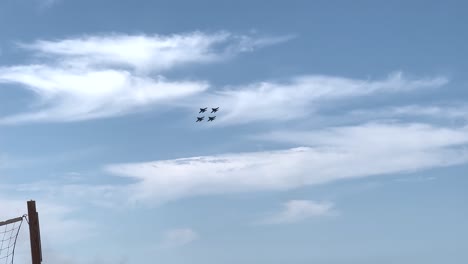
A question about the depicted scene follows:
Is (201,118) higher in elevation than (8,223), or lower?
higher

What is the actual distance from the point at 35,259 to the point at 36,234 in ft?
6.42

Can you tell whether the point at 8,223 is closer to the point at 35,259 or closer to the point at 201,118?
the point at 35,259

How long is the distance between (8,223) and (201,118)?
11287cm

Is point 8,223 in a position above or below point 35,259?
above

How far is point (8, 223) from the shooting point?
168 feet

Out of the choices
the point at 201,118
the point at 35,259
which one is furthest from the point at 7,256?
the point at 201,118

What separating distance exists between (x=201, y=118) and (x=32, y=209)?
381 feet

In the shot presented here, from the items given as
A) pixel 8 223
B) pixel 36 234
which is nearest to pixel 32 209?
pixel 36 234

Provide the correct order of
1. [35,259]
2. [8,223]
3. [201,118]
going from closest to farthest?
[35,259], [8,223], [201,118]

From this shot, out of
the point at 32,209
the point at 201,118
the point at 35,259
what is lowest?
the point at 35,259

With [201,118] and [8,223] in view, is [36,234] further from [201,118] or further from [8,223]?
[201,118]

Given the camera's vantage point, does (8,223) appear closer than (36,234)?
No

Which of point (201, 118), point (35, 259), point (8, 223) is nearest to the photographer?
point (35, 259)

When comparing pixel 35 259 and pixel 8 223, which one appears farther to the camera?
pixel 8 223
